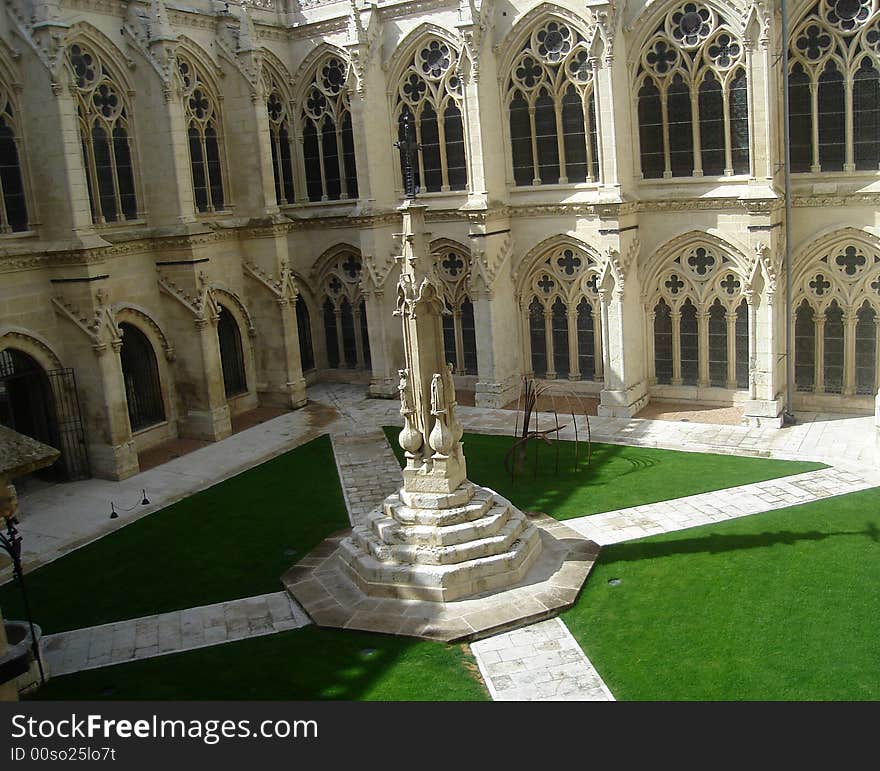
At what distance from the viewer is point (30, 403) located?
76.2 feet

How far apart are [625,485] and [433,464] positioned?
5836 mm

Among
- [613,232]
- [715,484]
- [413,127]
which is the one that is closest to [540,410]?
[613,232]

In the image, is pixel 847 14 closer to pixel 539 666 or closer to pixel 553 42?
pixel 553 42

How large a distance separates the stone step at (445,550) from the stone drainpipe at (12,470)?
572cm

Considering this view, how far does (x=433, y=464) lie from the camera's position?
52.5 ft

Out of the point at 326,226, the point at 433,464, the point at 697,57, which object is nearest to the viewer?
the point at 433,464

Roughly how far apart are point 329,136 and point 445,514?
18.2m

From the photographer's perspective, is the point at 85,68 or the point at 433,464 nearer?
the point at 433,464

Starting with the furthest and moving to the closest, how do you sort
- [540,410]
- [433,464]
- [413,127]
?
1. [413,127]
2. [540,410]
3. [433,464]

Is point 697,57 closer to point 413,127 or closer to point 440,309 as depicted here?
point 413,127

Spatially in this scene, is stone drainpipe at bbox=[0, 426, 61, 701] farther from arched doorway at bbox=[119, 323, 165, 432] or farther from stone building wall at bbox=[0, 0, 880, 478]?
arched doorway at bbox=[119, 323, 165, 432]

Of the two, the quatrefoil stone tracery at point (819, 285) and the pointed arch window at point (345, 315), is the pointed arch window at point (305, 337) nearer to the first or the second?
the pointed arch window at point (345, 315)

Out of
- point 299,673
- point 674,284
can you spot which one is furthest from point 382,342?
point 299,673

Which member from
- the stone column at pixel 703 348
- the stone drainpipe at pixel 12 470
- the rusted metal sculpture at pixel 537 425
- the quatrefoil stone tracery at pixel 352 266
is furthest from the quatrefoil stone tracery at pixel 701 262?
the stone drainpipe at pixel 12 470
